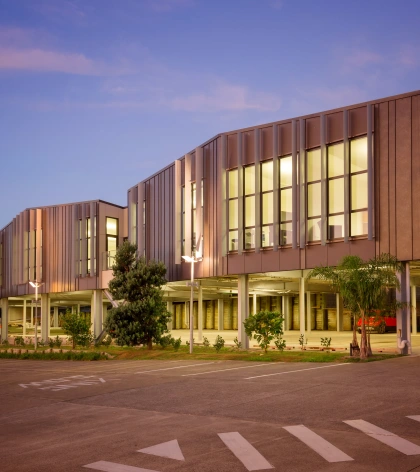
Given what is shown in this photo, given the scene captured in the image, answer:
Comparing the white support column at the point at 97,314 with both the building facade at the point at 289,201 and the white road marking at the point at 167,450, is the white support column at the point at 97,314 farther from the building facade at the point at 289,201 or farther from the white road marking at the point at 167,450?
the white road marking at the point at 167,450

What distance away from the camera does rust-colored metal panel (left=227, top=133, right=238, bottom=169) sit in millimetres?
34000

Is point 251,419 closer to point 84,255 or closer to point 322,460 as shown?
point 322,460

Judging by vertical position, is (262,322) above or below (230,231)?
below

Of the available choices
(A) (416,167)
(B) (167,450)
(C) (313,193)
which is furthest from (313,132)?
(B) (167,450)

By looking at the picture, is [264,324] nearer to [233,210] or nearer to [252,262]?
[252,262]

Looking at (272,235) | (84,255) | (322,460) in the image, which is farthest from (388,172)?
(84,255)

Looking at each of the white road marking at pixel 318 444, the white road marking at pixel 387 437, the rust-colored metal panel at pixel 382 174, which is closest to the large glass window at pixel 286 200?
the rust-colored metal panel at pixel 382 174

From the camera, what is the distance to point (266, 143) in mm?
32406

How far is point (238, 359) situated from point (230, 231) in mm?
8496

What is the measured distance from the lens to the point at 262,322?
28.8 m

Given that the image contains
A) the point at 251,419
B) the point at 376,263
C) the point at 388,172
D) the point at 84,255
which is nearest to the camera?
the point at 251,419

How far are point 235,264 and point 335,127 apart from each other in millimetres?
8843

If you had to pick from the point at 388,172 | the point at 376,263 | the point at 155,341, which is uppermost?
the point at 388,172

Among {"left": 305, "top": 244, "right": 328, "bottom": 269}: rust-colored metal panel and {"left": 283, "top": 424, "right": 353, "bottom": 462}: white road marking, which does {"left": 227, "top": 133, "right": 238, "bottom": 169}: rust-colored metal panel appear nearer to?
{"left": 305, "top": 244, "right": 328, "bottom": 269}: rust-colored metal panel
